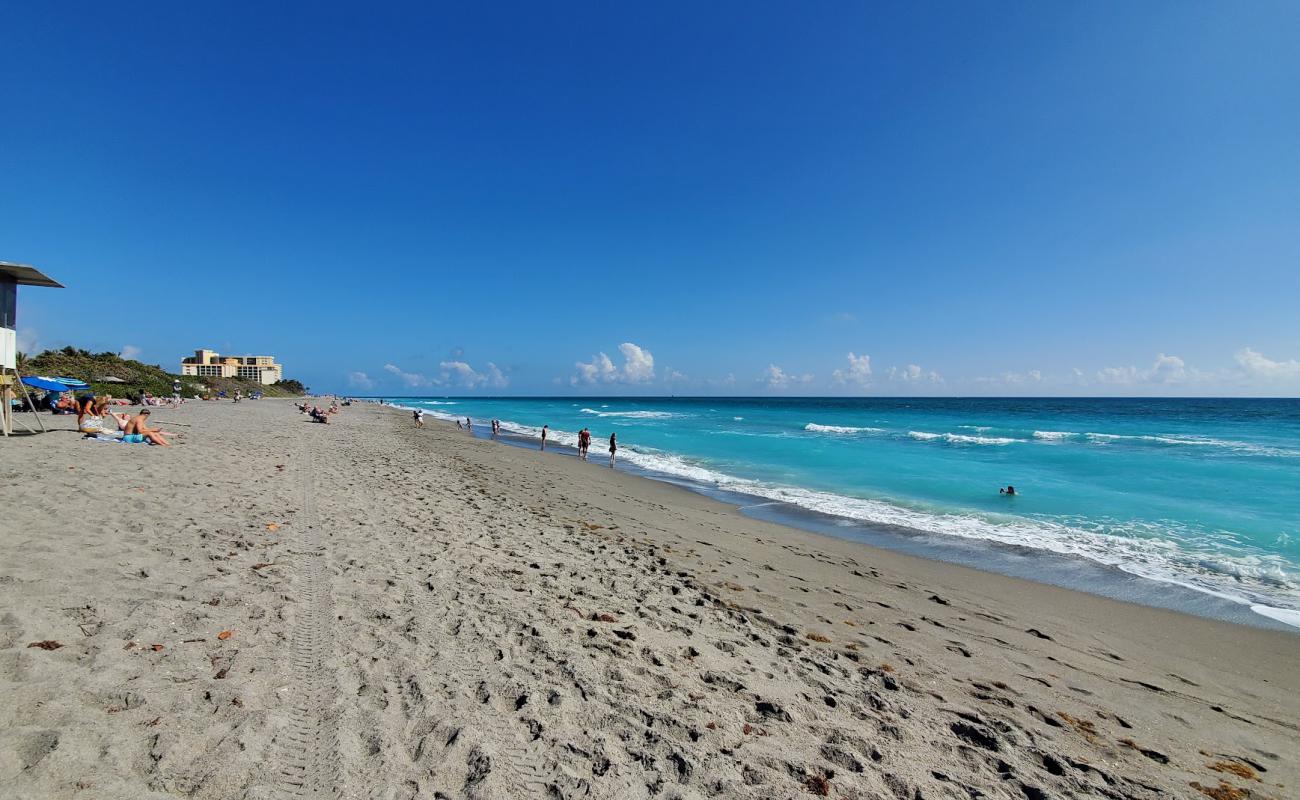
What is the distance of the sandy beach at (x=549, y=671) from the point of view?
112 inches

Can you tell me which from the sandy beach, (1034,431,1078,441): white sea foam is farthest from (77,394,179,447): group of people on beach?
(1034,431,1078,441): white sea foam

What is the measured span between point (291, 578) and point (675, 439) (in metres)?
31.0

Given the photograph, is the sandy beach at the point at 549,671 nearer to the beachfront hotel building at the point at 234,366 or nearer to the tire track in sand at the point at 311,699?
the tire track in sand at the point at 311,699

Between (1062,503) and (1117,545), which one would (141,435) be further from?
(1062,503)

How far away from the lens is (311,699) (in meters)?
3.29

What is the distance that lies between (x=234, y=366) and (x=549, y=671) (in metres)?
131

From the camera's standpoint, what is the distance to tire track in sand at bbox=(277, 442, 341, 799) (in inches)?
104

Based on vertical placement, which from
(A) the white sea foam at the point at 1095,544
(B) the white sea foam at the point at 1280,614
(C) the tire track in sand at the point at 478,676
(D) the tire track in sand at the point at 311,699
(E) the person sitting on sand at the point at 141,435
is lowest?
(B) the white sea foam at the point at 1280,614

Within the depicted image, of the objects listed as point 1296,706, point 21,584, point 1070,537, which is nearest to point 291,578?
point 21,584

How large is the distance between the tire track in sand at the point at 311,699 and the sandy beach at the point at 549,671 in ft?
0.06

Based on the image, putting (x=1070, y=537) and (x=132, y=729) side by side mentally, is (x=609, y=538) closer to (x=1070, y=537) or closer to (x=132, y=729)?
(x=132, y=729)

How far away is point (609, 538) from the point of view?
870cm

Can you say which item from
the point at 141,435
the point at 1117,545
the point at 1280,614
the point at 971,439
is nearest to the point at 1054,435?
the point at 971,439

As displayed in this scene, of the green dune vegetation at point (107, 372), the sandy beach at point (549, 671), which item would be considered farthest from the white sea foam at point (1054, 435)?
the green dune vegetation at point (107, 372)
